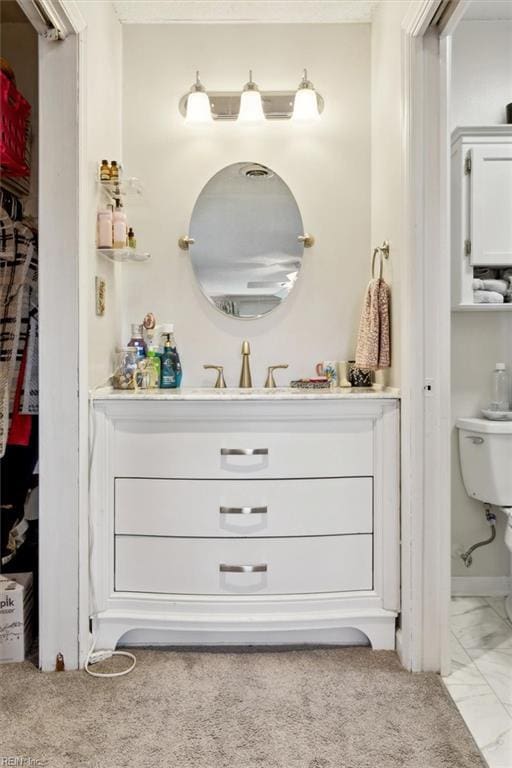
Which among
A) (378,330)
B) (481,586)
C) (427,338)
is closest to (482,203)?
(378,330)

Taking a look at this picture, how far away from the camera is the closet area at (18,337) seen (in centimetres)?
179

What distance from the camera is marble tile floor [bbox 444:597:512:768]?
55.2 inches

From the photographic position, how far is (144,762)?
130 centimetres

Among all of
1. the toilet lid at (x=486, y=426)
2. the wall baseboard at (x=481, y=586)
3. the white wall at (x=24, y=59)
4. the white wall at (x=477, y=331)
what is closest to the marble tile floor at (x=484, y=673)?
the wall baseboard at (x=481, y=586)

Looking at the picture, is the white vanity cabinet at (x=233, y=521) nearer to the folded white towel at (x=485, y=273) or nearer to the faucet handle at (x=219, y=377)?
the faucet handle at (x=219, y=377)

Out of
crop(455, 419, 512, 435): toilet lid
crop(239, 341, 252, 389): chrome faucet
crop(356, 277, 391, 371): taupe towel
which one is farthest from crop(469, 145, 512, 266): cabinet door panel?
crop(239, 341, 252, 389): chrome faucet

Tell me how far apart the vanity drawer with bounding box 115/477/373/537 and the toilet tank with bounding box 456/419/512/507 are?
851mm

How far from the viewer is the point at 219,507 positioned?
180cm

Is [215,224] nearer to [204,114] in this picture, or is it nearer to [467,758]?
[204,114]

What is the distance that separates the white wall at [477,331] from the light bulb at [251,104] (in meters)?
0.90

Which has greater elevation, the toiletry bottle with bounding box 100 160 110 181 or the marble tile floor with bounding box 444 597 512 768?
the toiletry bottle with bounding box 100 160 110 181

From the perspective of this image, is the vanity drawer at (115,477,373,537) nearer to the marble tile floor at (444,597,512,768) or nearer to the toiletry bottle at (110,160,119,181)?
the marble tile floor at (444,597,512,768)

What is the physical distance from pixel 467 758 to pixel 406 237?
1.51 meters

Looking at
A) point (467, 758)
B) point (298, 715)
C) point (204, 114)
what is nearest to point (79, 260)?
point (204, 114)
